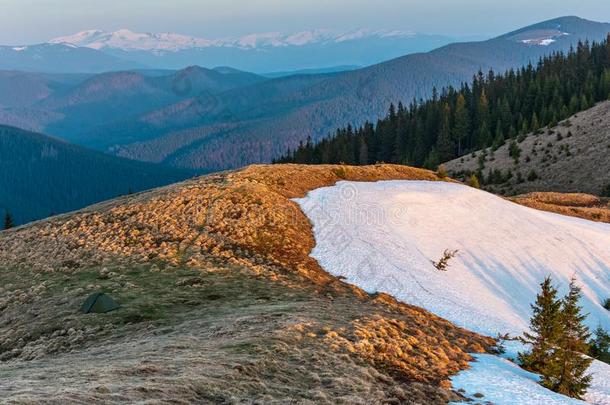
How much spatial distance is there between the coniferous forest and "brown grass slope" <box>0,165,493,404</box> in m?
85.0

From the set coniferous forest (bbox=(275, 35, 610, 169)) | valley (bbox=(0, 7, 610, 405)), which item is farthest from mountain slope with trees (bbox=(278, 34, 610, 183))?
valley (bbox=(0, 7, 610, 405))

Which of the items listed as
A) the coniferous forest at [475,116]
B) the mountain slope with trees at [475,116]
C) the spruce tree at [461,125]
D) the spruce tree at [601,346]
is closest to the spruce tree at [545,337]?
the spruce tree at [601,346]

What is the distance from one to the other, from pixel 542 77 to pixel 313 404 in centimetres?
15695

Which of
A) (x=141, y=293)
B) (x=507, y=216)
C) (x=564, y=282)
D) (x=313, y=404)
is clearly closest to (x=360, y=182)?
(x=507, y=216)

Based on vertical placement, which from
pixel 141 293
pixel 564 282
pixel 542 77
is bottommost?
pixel 564 282

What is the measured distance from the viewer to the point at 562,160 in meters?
76.8

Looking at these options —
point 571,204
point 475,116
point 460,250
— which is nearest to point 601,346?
point 460,250

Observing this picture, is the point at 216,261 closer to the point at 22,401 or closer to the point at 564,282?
the point at 22,401

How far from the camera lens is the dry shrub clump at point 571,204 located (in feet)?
167

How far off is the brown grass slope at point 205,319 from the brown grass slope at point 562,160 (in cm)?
4844

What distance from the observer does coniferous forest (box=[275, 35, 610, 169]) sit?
119 metres

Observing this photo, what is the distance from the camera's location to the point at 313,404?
499 inches

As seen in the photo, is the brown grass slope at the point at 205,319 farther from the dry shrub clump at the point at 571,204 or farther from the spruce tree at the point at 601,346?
the dry shrub clump at the point at 571,204

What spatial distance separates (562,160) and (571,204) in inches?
861
